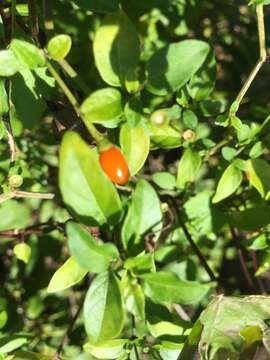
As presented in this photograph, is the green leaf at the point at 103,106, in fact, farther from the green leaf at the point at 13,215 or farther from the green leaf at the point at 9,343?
the green leaf at the point at 13,215

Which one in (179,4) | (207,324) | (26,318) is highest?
(179,4)

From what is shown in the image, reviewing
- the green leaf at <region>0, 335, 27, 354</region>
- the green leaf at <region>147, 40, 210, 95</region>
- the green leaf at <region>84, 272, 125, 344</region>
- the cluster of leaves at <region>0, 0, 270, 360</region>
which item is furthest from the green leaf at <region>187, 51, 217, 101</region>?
the green leaf at <region>0, 335, 27, 354</region>

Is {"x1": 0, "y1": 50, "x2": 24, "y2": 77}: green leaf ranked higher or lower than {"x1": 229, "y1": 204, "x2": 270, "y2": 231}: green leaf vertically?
higher

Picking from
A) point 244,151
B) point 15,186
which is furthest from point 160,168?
point 15,186

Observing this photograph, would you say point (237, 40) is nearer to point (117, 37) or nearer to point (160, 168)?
point (160, 168)

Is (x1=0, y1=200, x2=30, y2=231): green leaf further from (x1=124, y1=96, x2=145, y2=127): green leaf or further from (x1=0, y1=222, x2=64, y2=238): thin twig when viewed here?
(x1=124, y1=96, x2=145, y2=127): green leaf
